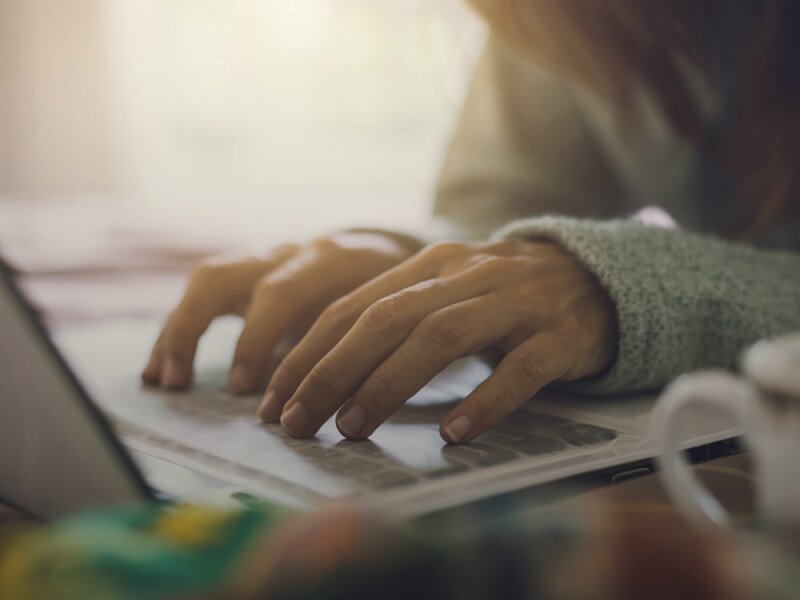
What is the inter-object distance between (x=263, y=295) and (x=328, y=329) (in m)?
0.10

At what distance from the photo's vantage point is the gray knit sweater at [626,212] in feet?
1.51

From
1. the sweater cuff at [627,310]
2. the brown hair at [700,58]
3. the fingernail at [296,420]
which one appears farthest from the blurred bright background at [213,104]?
the fingernail at [296,420]

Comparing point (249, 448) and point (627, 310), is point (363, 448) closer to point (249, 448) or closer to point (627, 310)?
point (249, 448)

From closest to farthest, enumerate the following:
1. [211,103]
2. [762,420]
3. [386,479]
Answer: [762,420]
[386,479]
[211,103]

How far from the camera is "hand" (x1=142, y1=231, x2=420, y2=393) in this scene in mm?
502

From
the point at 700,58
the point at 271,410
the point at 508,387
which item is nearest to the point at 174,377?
the point at 271,410

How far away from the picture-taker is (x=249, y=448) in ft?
1.19

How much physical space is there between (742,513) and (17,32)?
9.38 ft

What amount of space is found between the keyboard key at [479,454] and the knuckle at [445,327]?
54 millimetres

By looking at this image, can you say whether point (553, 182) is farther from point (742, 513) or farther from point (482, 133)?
point (742, 513)

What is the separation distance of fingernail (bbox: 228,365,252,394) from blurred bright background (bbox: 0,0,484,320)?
2031 millimetres

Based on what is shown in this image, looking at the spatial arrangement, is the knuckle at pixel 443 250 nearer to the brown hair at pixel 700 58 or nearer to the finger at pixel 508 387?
the finger at pixel 508 387

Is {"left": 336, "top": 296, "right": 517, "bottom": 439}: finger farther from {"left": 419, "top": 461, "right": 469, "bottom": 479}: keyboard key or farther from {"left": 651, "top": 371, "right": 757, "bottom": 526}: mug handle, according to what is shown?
{"left": 651, "top": 371, "right": 757, "bottom": 526}: mug handle

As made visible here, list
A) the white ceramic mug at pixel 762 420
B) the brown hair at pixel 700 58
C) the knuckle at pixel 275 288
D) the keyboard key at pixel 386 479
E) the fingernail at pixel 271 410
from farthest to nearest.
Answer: the brown hair at pixel 700 58 < the knuckle at pixel 275 288 < the fingernail at pixel 271 410 < the keyboard key at pixel 386 479 < the white ceramic mug at pixel 762 420
